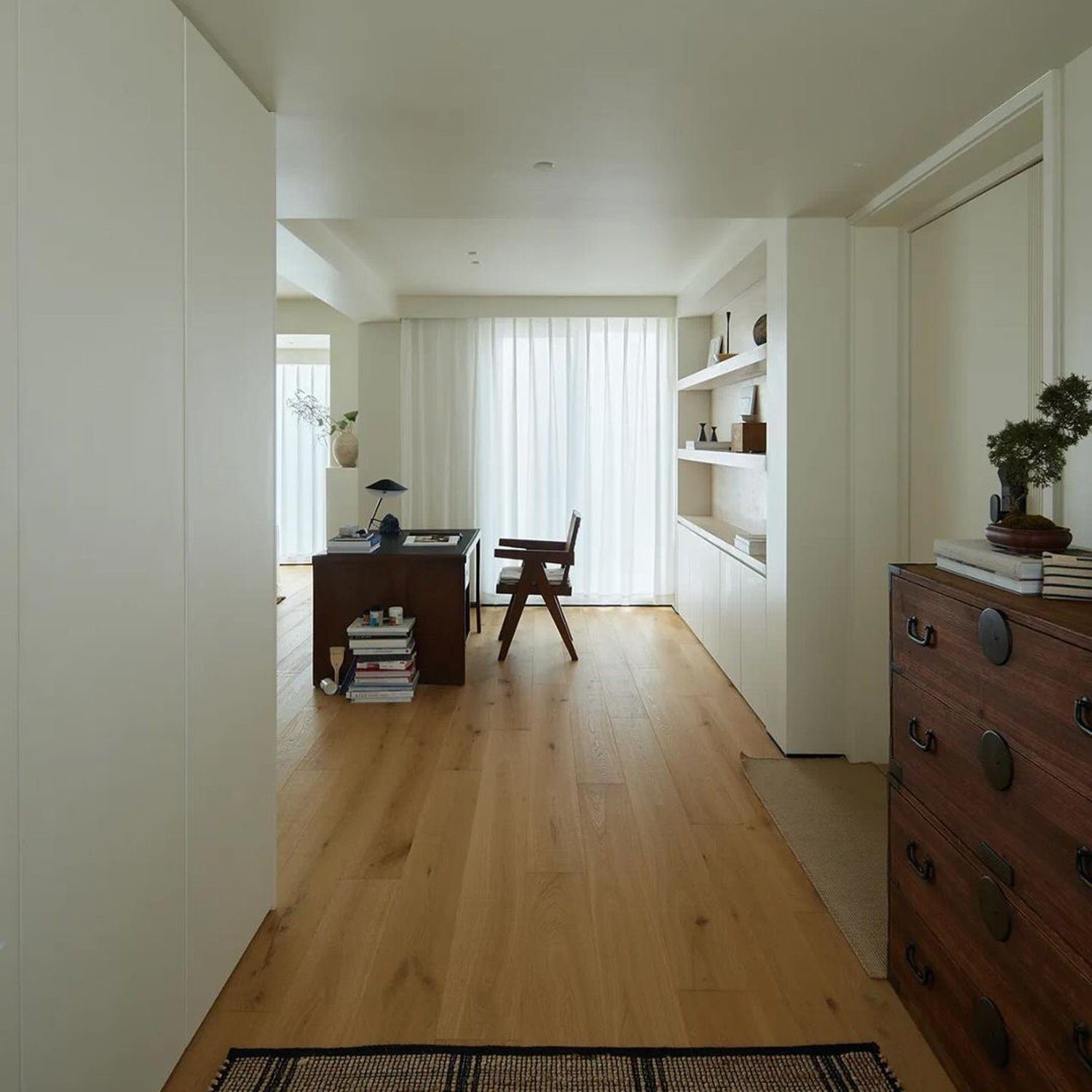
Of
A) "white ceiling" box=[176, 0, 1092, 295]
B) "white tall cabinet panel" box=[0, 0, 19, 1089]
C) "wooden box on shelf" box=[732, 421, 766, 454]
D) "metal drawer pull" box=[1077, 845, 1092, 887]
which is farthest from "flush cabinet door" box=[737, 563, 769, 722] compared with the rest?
"white tall cabinet panel" box=[0, 0, 19, 1089]

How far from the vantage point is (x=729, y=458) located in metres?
5.18

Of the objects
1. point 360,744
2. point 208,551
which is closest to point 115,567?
point 208,551

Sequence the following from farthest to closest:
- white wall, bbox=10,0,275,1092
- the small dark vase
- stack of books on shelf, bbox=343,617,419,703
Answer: stack of books on shelf, bbox=343,617,419,703
the small dark vase
white wall, bbox=10,0,275,1092

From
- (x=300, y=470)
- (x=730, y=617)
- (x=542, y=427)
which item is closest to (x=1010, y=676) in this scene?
(x=730, y=617)

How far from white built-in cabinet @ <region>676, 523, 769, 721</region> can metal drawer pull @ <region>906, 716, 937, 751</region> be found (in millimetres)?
2169

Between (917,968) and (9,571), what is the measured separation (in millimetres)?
2052

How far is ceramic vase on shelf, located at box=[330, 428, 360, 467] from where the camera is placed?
7723 mm

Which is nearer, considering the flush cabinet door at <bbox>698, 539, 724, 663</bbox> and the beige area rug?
the beige area rug

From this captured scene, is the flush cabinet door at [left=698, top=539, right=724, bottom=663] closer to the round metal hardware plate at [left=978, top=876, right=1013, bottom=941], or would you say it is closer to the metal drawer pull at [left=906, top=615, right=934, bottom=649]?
the metal drawer pull at [left=906, top=615, right=934, bottom=649]

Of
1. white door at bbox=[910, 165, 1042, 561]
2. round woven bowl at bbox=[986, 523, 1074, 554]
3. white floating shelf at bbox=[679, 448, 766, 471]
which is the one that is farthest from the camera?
white floating shelf at bbox=[679, 448, 766, 471]

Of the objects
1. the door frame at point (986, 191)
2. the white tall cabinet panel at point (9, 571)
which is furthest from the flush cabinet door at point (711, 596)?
the white tall cabinet panel at point (9, 571)

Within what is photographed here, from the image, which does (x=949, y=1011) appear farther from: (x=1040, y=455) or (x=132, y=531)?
(x=132, y=531)

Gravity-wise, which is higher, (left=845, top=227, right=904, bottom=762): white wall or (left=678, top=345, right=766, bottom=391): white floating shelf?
(left=678, top=345, right=766, bottom=391): white floating shelf

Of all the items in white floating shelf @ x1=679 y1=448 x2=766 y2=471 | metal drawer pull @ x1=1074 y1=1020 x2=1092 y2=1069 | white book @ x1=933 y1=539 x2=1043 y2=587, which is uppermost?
white floating shelf @ x1=679 y1=448 x2=766 y2=471
